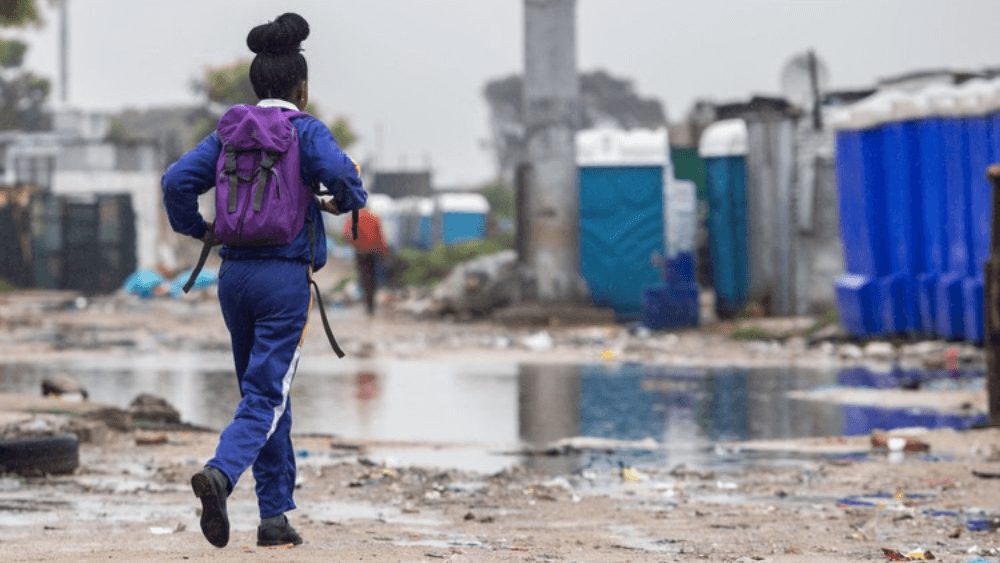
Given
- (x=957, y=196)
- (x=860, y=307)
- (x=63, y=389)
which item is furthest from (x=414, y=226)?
(x=63, y=389)

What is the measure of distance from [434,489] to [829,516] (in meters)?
1.92

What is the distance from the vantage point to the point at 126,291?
37.3m

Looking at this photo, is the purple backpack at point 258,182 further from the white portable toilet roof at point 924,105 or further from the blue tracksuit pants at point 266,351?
the white portable toilet roof at point 924,105

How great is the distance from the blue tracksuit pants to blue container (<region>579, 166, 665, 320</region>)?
19.2 m

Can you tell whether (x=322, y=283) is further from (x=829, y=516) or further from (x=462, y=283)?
(x=829, y=516)

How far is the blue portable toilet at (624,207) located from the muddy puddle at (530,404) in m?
7.49

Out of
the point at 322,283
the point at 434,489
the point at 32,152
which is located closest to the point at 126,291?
the point at 322,283

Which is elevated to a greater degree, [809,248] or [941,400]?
[809,248]

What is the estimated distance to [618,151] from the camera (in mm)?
24625

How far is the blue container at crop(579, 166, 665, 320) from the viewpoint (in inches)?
971

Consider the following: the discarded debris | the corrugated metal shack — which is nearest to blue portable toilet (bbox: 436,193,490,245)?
the corrugated metal shack

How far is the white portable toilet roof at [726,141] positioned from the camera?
79.3ft

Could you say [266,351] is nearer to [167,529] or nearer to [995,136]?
[167,529]

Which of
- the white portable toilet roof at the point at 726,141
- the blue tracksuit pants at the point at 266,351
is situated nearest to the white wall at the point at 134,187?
the white portable toilet roof at the point at 726,141
